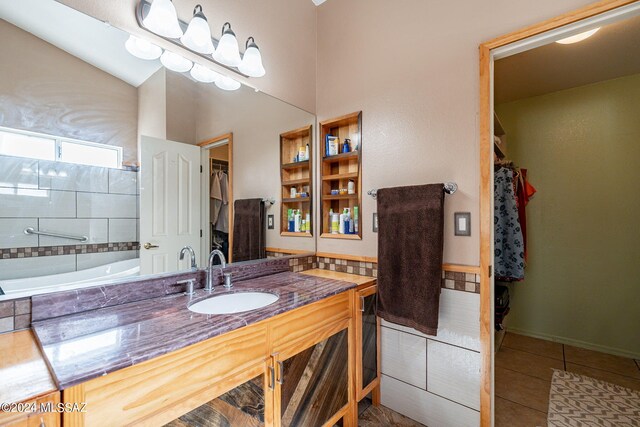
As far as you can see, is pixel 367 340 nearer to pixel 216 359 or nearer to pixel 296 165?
pixel 216 359

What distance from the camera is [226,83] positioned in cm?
167

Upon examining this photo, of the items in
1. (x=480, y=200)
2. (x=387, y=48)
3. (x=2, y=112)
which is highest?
(x=387, y=48)

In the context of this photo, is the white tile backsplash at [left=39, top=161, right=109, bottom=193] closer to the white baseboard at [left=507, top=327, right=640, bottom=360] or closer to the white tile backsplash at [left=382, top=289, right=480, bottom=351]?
the white tile backsplash at [left=382, top=289, right=480, bottom=351]

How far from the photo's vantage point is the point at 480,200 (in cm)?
145

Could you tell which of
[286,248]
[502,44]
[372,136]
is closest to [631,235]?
[502,44]

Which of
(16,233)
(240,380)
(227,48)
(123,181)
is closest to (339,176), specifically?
(227,48)

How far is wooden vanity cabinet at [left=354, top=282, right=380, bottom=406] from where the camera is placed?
160cm

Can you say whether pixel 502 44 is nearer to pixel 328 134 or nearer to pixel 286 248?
pixel 328 134

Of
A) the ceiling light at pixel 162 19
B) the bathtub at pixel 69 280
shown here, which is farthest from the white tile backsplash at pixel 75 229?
the ceiling light at pixel 162 19

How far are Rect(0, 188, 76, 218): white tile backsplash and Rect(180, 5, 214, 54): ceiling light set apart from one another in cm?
86

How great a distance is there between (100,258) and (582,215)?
12.0ft

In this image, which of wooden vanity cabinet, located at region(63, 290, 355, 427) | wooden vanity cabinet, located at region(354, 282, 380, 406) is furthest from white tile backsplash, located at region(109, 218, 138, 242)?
wooden vanity cabinet, located at region(354, 282, 380, 406)

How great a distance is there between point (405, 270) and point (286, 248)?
0.84 meters

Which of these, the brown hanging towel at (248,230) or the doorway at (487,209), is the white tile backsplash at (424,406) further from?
the brown hanging towel at (248,230)
